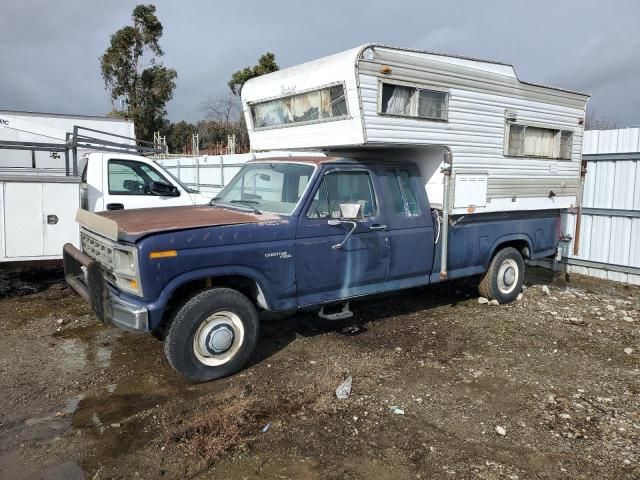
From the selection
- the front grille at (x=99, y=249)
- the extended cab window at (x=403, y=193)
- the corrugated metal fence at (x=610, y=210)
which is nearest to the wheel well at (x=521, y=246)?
the extended cab window at (x=403, y=193)

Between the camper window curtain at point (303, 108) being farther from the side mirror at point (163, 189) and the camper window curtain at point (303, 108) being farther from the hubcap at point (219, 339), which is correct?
the hubcap at point (219, 339)

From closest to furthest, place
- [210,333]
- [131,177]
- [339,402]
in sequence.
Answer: [339,402], [210,333], [131,177]

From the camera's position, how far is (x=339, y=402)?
4262mm

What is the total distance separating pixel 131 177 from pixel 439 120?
15.7 feet

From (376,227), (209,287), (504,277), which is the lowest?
(504,277)

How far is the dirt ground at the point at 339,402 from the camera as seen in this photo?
345 centimetres

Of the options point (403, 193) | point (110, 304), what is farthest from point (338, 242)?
point (110, 304)

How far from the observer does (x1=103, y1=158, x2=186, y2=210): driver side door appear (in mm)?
7879

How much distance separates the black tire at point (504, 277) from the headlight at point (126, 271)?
4655 mm

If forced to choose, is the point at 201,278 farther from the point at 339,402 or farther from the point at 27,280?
the point at 27,280

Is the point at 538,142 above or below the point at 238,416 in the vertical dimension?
above

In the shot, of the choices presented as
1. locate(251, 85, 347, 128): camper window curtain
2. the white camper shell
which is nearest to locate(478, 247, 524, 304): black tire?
the white camper shell

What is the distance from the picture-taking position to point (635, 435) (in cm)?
386

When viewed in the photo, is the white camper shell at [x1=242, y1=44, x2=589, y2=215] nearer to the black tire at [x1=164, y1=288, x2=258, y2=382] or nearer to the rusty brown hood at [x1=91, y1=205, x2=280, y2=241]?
the rusty brown hood at [x1=91, y1=205, x2=280, y2=241]
